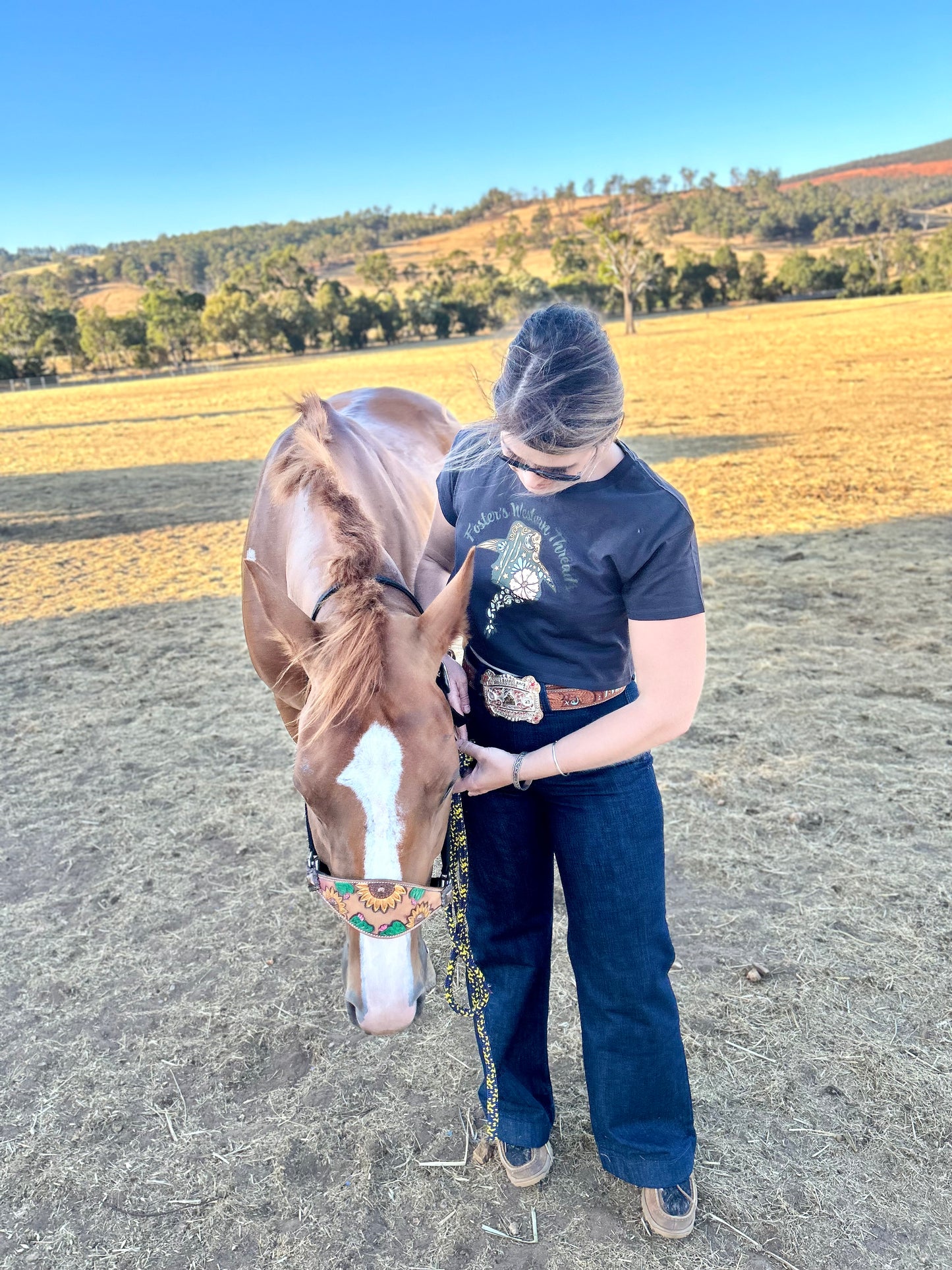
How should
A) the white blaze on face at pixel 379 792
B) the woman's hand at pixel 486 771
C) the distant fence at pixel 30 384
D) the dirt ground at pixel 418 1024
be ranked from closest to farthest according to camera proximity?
the white blaze on face at pixel 379 792
the woman's hand at pixel 486 771
the dirt ground at pixel 418 1024
the distant fence at pixel 30 384

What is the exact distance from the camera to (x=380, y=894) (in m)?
1.67

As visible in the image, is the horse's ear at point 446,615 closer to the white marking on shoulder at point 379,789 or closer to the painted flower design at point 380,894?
the white marking on shoulder at point 379,789

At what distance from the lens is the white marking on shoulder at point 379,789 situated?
1636mm

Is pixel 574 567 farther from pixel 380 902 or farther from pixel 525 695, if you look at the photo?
pixel 380 902

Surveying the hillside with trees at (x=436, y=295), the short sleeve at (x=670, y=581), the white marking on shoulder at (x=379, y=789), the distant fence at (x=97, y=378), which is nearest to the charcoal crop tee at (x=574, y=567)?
the short sleeve at (x=670, y=581)

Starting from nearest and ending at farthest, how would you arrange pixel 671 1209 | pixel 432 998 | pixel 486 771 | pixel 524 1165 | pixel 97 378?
pixel 486 771
pixel 671 1209
pixel 524 1165
pixel 432 998
pixel 97 378

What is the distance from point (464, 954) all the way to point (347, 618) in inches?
41.8

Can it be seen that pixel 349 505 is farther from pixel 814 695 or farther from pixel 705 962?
pixel 814 695

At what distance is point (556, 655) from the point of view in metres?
1.88

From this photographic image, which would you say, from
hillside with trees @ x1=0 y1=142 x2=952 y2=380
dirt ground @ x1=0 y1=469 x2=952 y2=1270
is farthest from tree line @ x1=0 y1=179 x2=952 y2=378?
dirt ground @ x1=0 y1=469 x2=952 y2=1270

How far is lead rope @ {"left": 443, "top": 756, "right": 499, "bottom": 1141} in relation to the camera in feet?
6.62

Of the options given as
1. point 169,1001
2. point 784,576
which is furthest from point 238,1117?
point 784,576

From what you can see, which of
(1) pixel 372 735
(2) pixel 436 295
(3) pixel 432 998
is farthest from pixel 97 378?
(1) pixel 372 735

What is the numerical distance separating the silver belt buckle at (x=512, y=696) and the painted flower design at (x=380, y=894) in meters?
0.51
